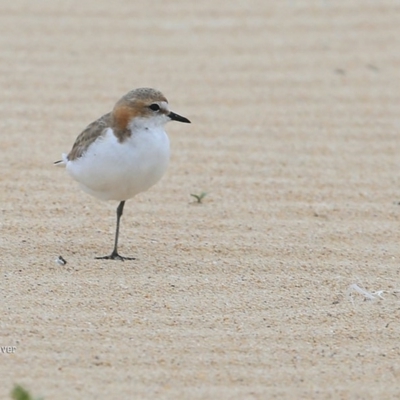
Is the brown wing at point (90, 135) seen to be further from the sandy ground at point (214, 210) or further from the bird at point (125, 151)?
the sandy ground at point (214, 210)

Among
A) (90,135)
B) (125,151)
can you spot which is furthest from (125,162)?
(90,135)

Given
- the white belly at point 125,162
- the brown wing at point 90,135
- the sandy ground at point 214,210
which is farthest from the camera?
the brown wing at point 90,135

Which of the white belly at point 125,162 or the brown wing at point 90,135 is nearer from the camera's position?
the white belly at point 125,162

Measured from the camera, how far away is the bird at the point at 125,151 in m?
4.96

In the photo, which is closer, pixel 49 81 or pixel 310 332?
pixel 310 332

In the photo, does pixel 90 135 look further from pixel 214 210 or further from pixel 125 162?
pixel 214 210

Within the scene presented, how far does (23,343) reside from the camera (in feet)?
13.7

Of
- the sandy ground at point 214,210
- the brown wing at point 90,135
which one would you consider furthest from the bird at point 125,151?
the sandy ground at point 214,210

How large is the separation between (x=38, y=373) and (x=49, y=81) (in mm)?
4141

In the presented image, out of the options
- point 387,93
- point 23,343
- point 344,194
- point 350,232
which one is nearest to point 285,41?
point 387,93

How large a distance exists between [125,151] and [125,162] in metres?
0.06

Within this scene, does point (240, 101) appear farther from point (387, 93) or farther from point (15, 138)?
point (15, 138)

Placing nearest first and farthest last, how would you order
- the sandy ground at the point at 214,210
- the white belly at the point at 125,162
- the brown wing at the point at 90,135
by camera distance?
the sandy ground at the point at 214,210, the white belly at the point at 125,162, the brown wing at the point at 90,135

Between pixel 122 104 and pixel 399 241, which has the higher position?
pixel 122 104
